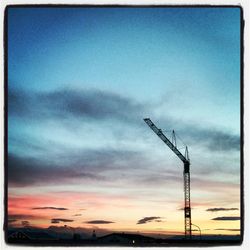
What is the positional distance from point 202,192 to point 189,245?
1.09ft

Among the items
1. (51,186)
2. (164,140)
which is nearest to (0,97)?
(51,186)

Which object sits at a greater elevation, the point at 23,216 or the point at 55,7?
the point at 55,7

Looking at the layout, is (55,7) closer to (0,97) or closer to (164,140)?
(0,97)

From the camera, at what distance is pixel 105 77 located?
484 cm

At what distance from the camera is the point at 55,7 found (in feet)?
15.8

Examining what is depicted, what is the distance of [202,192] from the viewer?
482 cm

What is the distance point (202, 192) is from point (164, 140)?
1.31 feet
